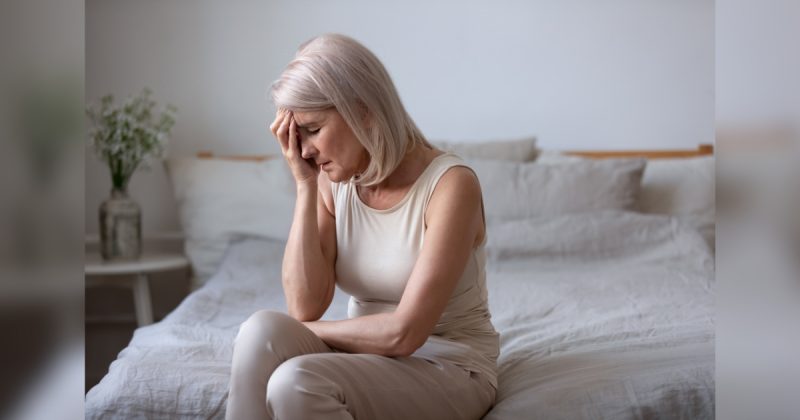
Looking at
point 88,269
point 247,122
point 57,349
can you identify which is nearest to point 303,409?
point 57,349

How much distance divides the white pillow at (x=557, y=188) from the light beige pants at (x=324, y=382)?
1463 millimetres

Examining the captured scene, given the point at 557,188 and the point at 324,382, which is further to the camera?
the point at 557,188

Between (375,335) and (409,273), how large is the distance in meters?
0.16

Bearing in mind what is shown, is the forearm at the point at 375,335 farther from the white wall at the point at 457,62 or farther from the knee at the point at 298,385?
the white wall at the point at 457,62

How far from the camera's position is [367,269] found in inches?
57.7

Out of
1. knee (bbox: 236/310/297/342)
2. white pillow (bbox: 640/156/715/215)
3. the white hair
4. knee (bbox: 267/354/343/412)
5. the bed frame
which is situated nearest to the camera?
knee (bbox: 267/354/343/412)

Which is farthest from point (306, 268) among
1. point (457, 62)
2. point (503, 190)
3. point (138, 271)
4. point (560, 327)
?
point (457, 62)

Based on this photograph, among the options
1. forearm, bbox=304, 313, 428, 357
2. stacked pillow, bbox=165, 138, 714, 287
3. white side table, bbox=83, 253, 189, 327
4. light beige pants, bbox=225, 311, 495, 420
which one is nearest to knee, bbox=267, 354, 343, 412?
light beige pants, bbox=225, 311, 495, 420

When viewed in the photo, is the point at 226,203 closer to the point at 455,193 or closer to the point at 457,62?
the point at 457,62

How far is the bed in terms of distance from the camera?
1407mm

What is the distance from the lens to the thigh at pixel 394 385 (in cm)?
119

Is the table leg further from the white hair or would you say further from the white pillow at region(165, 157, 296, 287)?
the white hair

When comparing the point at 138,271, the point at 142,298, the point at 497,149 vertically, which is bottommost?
the point at 142,298

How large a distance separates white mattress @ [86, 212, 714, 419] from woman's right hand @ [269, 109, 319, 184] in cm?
37
